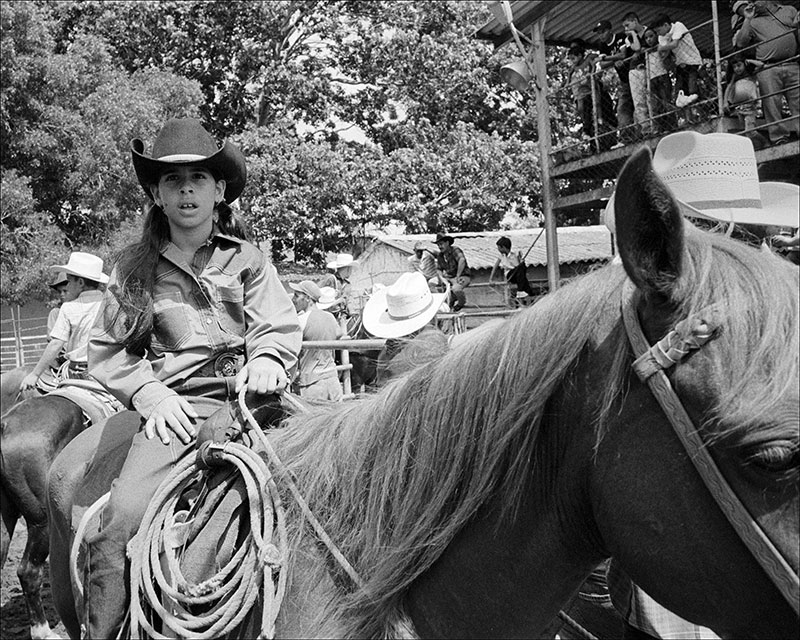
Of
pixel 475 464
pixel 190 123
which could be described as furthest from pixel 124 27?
pixel 475 464

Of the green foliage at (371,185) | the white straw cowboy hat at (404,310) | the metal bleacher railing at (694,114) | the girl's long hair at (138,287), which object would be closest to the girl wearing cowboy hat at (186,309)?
the girl's long hair at (138,287)

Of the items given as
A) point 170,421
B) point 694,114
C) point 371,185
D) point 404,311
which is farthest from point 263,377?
point 371,185

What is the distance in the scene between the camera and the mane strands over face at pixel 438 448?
1407 mm

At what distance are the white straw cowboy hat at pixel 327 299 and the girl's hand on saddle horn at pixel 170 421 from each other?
7.99m

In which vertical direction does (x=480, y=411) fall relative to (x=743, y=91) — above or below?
below

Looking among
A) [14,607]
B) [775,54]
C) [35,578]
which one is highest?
[775,54]

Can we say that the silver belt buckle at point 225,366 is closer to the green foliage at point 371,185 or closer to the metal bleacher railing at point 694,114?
the metal bleacher railing at point 694,114

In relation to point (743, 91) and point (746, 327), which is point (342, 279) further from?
point (746, 327)

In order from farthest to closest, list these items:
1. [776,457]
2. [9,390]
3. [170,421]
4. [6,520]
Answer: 1. [9,390]
2. [6,520]
3. [170,421]
4. [776,457]

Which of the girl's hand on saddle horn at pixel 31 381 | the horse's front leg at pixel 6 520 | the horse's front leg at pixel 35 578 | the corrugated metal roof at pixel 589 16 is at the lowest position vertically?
the horse's front leg at pixel 35 578

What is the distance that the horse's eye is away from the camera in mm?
1105

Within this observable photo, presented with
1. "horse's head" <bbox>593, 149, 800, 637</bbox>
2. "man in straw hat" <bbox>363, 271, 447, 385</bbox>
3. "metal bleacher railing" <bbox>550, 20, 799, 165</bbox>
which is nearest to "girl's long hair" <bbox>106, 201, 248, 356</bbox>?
"horse's head" <bbox>593, 149, 800, 637</bbox>

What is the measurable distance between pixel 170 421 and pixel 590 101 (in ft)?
33.6

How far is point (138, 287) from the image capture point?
2.38 metres
